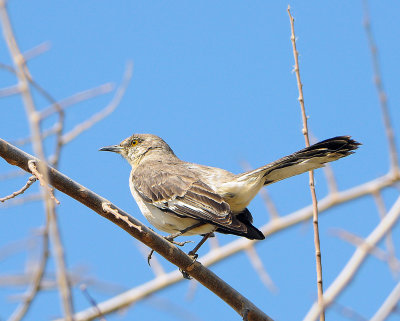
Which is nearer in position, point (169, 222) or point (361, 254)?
point (361, 254)

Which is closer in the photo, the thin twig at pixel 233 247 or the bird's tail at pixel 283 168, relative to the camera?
the bird's tail at pixel 283 168

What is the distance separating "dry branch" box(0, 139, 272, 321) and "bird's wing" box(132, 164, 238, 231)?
0.96m

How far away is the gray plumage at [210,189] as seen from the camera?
4594mm

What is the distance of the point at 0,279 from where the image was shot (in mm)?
4160

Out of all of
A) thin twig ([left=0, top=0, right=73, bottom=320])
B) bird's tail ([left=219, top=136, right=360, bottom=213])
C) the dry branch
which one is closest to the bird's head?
bird's tail ([left=219, top=136, right=360, bottom=213])

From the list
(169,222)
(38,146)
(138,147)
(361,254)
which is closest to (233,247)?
(169,222)

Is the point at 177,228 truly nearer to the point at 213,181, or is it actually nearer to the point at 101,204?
the point at 213,181

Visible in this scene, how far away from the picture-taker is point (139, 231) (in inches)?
133

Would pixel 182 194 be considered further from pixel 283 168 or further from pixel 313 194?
pixel 313 194

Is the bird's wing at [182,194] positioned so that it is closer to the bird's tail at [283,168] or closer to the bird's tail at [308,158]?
the bird's tail at [283,168]

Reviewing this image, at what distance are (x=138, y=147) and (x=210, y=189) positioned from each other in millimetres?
2254

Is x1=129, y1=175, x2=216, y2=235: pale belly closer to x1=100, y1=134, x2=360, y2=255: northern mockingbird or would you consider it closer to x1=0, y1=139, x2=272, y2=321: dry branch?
x1=100, y1=134, x2=360, y2=255: northern mockingbird

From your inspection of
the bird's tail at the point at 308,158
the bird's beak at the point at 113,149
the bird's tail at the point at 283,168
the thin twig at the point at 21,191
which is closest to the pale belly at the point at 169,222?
the bird's tail at the point at 283,168

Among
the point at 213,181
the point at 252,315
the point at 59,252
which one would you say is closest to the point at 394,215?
the point at 252,315
